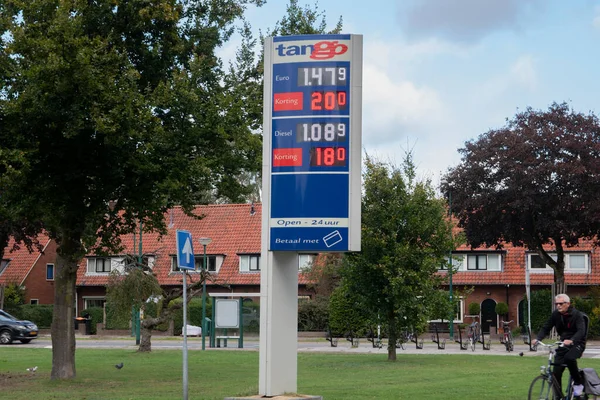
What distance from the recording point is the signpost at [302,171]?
54.0 feet

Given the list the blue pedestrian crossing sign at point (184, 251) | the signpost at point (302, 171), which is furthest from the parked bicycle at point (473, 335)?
the blue pedestrian crossing sign at point (184, 251)

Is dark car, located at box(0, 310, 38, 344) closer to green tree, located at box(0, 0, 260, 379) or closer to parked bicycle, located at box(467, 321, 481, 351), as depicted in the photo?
parked bicycle, located at box(467, 321, 481, 351)

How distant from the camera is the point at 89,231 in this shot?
2389cm

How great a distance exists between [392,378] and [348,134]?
9299 mm

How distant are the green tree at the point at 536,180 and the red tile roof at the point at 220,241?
13956 millimetres

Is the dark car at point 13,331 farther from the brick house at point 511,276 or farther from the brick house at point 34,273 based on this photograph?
the brick house at point 511,276

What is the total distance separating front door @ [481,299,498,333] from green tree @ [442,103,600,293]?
26.9 ft

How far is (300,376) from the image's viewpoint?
25.3m

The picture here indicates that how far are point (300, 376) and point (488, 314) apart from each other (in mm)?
35851

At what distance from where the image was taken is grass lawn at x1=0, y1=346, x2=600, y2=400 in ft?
65.4

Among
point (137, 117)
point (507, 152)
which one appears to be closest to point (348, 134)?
point (137, 117)

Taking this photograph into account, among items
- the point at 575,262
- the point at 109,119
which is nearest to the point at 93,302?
the point at 575,262

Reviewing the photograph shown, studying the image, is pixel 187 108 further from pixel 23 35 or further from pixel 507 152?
pixel 507 152

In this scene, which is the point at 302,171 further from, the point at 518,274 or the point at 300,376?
the point at 518,274
